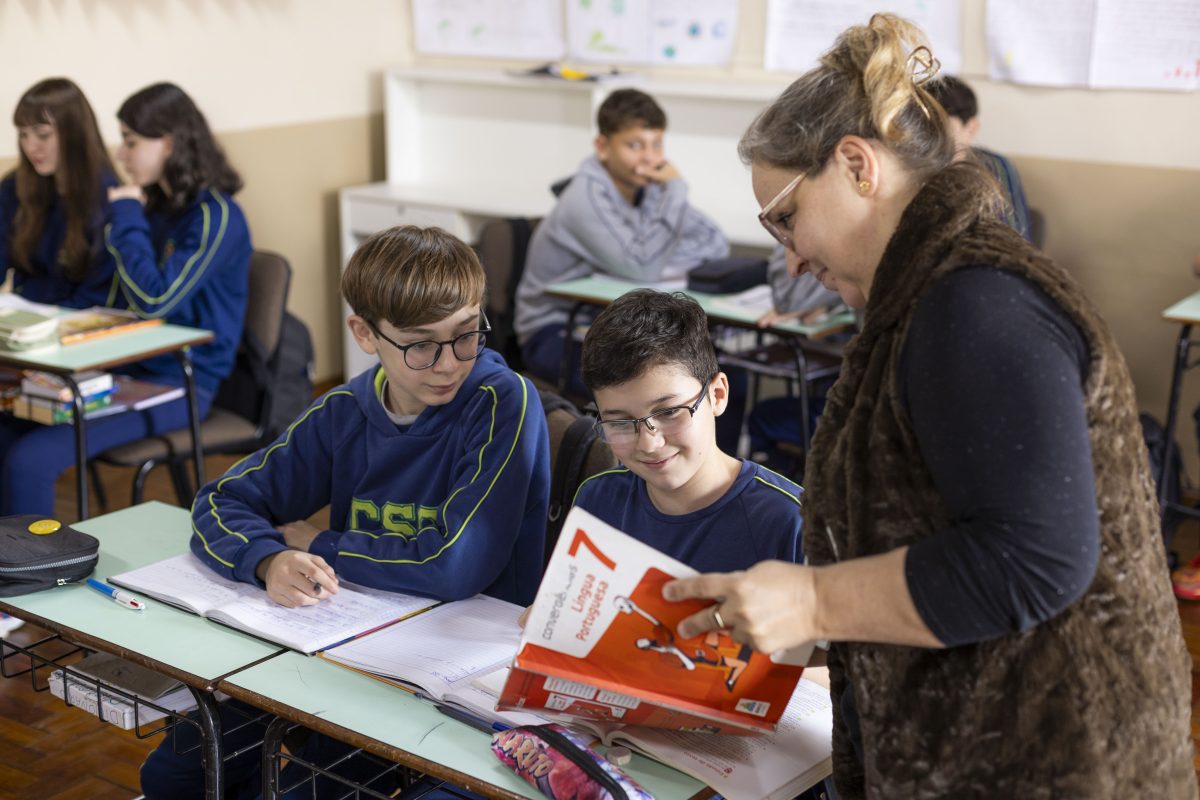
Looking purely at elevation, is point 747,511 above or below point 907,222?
below

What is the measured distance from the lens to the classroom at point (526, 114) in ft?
13.3

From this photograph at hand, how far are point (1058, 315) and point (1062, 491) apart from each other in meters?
0.14

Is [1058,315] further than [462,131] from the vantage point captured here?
No

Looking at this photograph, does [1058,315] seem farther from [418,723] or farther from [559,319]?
[559,319]

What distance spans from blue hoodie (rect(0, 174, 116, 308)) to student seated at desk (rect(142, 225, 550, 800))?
1.78 metres

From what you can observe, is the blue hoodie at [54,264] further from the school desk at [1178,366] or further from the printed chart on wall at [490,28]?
the school desk at [1178,366]

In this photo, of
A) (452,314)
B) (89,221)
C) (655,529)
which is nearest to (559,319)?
(89,221)

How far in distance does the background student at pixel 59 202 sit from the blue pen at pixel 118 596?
6.28 ft

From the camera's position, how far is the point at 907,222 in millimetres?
1085

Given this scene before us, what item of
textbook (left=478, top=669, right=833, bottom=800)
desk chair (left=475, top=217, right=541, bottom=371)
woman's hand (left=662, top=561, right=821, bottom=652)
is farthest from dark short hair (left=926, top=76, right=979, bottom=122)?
woman's hand (left=662, top=561, right=821, bottom=652)

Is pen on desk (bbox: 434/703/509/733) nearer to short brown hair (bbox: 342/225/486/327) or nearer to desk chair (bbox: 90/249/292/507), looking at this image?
short brown hair (bbox: 342/225/486/327)

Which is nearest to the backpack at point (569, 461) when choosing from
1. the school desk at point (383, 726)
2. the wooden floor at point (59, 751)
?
the school desk at point (383, 726)

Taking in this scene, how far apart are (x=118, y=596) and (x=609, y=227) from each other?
2429 millimetres

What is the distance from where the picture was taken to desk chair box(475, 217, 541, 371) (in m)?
4.08
